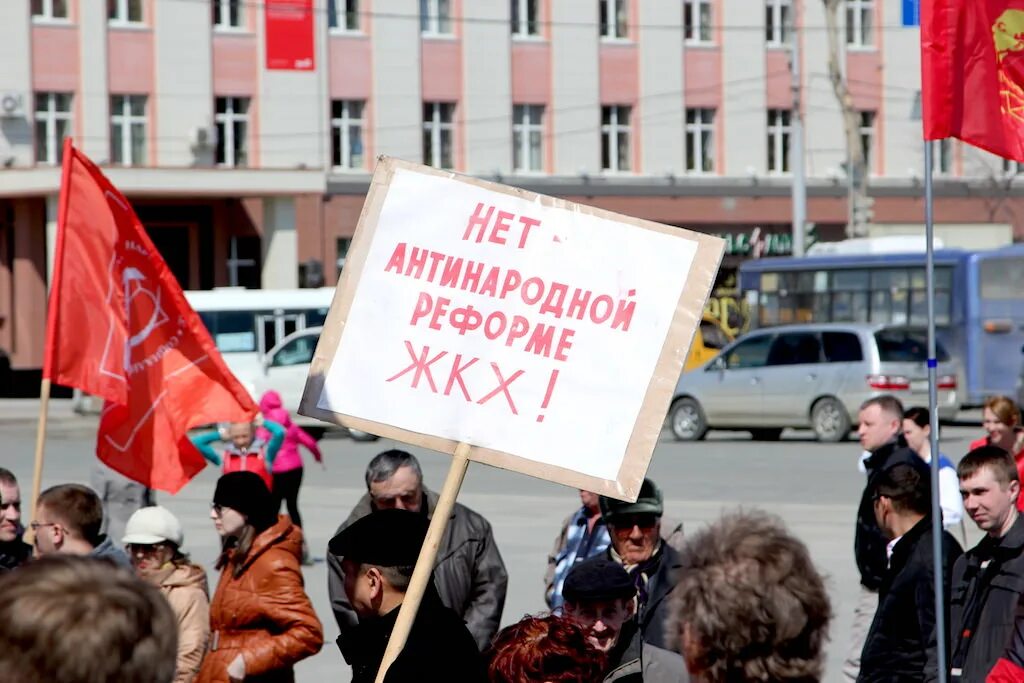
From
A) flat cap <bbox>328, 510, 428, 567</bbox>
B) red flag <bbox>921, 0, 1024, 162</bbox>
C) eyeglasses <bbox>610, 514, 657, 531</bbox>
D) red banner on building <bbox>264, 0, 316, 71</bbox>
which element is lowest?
eyeglasses <bbox>610, 514, 657, 531</bbox>

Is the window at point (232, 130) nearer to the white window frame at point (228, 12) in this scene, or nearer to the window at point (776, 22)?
the white window frame at point (228, 12)

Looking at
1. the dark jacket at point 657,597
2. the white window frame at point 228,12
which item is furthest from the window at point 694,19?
the dark jacket at point 657,597

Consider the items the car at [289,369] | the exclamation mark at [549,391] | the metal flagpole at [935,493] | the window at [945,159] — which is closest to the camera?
the exclamation mark at [549,391]

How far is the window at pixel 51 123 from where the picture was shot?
42.0m

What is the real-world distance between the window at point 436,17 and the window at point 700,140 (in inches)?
290

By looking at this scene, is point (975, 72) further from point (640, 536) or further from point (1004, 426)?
point (1004, 426)

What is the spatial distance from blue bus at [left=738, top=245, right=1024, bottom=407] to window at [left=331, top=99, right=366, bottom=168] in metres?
14.3

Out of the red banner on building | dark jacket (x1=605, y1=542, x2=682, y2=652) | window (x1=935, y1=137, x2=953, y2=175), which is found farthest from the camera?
window (x1=935, y1=137, x2=953, y2=175)

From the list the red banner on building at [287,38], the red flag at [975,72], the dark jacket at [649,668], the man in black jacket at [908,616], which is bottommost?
the man in black jacket at [908,616]

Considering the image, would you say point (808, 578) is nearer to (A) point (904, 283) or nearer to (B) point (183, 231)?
(A) point (904, 283)

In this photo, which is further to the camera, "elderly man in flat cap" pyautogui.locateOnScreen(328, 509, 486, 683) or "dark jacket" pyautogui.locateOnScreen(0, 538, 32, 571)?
"dark jacket" pyautogui.locateOnScreen(0, 538, 32, 571)

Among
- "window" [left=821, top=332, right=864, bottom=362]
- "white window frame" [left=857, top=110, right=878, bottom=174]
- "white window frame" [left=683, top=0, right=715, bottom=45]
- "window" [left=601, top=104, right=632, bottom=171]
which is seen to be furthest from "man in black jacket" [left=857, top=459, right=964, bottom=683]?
"white window frame" [left=857, top=110, right=878, bottom=174]

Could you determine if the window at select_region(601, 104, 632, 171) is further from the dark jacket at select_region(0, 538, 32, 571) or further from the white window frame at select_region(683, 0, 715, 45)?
the dark jacket at select_region(0, 538, 32, 571)

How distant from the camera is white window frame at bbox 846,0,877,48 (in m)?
50.4
